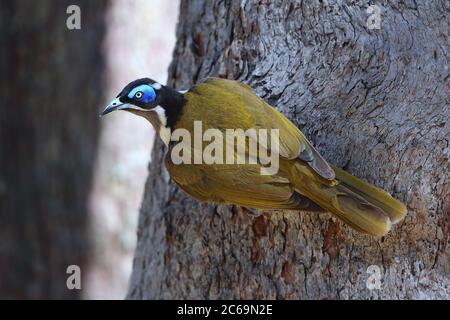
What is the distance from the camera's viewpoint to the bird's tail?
9.49 ft

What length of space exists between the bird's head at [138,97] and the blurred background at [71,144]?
2.51 m

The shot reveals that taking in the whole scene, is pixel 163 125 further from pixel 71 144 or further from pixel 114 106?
pixel 71 144

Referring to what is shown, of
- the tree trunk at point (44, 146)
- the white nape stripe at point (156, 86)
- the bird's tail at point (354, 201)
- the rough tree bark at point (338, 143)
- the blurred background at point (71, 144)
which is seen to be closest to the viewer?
the bird's tail at point (354, 201)

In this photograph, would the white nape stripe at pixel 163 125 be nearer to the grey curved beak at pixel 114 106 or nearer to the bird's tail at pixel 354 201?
the grey curved beak at pixel 114 106

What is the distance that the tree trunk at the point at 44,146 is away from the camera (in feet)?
19.3

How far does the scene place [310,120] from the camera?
3215 mm

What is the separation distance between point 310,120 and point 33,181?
328 centimetres

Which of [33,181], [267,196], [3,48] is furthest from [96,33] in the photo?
[267,196]

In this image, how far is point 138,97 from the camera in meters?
3.13

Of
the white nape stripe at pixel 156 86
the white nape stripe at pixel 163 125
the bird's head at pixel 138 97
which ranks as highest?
the white nape stripe at pixel 156 86

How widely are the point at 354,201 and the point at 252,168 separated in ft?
1.30

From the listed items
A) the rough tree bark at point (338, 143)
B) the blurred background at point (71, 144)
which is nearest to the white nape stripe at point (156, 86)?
the rough tree bark at point (338, 143)

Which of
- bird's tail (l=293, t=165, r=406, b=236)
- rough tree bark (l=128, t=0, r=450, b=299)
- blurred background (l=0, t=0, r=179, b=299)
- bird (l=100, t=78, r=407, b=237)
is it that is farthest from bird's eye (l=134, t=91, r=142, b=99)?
blurred background (l=0, t=0, r=179, b=299)

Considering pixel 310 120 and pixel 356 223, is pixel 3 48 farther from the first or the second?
pixel 356 223
